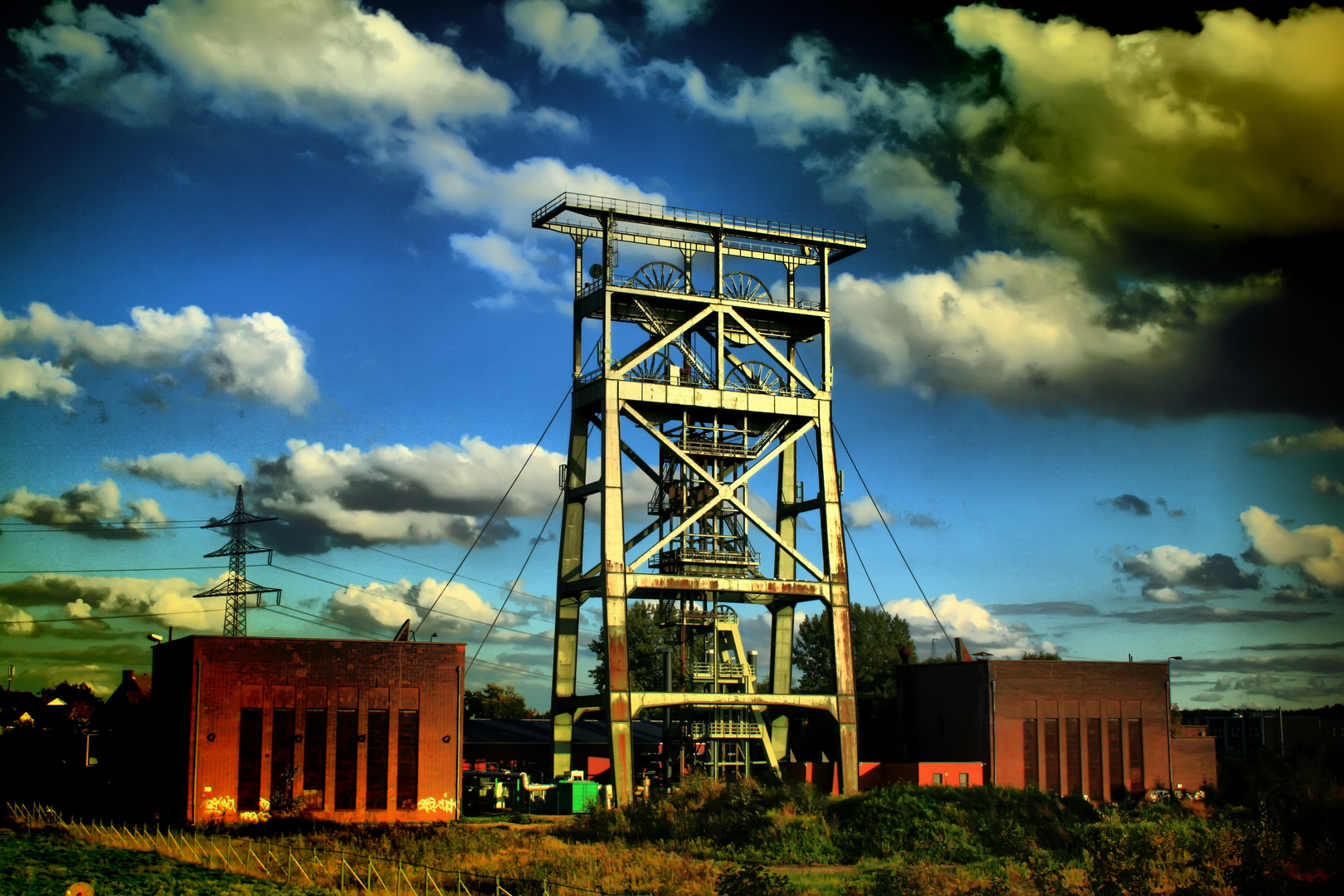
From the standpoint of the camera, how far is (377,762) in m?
47.1

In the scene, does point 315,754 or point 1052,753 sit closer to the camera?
point 315,754

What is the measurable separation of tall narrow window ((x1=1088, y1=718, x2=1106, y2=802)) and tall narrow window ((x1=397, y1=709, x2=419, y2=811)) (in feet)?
93.3

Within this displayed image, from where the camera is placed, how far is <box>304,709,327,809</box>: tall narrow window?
4569cm

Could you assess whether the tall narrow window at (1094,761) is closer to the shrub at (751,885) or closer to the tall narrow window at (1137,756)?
the tall narrow window at (1137,756)

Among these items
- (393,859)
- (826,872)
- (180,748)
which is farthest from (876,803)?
(180,748)

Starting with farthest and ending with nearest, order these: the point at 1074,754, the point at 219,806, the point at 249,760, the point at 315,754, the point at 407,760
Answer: the point at 1074,754 → the point at 407,760 → the point at 315,754 → the point at 249,760 → the point at 219,806

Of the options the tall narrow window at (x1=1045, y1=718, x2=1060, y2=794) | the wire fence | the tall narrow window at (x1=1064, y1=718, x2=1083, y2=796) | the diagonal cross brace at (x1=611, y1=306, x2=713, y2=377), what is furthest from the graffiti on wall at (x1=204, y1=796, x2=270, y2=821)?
the tall narrow window at (x1=1064, y1=718, x2=1083, y2=796)

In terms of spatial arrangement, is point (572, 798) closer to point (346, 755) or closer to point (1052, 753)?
point (346, 755)

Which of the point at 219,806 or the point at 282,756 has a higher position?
the point at 282,756

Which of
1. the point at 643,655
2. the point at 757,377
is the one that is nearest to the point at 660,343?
the point at 757,377

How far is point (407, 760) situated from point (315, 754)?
128 inches

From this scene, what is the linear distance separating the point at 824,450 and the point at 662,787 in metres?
14.8

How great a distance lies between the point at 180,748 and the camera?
45406mm

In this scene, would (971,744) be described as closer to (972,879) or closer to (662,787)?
(662,787)
